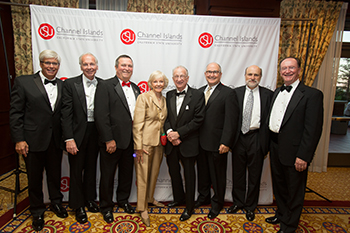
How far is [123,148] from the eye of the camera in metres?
2.41

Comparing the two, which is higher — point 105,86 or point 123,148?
point 105,86

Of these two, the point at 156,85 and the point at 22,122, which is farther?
the point at 156,85

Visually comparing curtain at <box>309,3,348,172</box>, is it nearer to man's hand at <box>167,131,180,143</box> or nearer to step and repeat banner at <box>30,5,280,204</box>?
step and repeat banner at <box>30,5,280,204</box>

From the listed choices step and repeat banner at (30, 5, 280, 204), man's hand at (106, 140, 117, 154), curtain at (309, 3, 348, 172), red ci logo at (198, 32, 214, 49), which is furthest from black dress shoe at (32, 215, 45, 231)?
curtain at (309, 3, 348, 172)

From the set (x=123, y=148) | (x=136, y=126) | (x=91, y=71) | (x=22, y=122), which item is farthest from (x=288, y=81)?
(x=22, y=122)

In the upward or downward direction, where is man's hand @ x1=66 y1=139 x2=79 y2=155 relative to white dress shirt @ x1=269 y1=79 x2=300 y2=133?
downward

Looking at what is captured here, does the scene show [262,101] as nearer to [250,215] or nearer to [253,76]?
[253,76]

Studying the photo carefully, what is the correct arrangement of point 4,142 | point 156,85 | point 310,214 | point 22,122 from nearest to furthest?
point 22,122
point 156,85
point 310,214
point 4,142

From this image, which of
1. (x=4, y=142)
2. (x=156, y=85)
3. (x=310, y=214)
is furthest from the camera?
(x=4, y=142)

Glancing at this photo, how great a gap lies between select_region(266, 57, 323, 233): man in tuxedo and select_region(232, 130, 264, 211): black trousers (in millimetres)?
225

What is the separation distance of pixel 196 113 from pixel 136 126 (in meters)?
0.75

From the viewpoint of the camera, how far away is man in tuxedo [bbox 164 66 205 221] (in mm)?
2396

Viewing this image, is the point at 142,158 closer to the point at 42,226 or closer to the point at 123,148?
the point at 123,148

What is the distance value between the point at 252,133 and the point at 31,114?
8.79 feet
